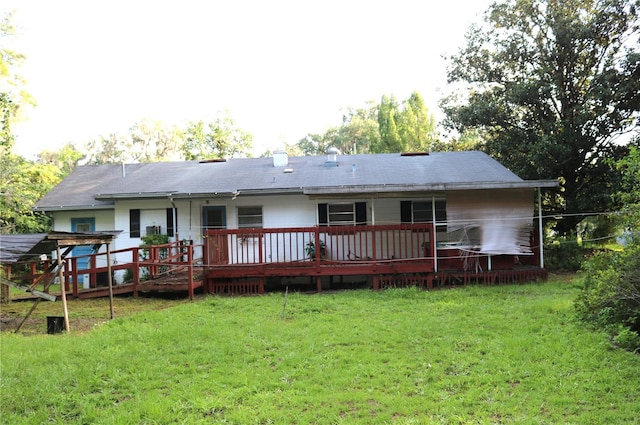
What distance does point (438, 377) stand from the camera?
15.8ft

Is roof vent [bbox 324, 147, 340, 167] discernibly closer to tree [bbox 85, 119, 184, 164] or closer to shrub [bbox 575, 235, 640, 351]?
shrub [bbox 575, 235, 640, 351]

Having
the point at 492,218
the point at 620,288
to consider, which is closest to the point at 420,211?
the point at 492,218

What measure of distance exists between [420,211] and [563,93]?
7.94m

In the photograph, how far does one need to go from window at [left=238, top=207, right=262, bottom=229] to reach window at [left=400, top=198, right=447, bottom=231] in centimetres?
442

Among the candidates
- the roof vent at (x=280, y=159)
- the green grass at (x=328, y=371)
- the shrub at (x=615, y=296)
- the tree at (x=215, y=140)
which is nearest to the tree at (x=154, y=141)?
the tree at (x=215, y=140)

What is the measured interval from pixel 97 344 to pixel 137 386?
6.36 feet

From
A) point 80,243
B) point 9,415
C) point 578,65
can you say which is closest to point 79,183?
point 80,243

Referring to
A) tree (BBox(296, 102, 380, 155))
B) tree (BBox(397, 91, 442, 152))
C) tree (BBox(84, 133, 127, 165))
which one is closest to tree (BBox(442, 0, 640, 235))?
tree (BBox(397, 91, 442, 152))

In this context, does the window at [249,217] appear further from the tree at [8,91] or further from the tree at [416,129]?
the tree at [416,129]

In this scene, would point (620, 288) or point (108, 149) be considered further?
point (108, 149)

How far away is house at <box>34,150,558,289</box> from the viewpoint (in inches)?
439

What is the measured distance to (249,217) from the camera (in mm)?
13359

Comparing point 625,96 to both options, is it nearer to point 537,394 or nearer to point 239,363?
point 537,394

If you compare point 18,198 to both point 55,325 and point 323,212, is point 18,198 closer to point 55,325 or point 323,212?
point 55,325
